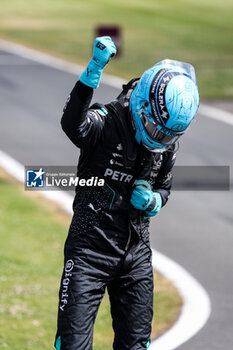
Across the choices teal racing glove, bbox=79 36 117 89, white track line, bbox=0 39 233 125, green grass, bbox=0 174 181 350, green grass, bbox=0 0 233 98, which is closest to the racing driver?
teal racing glove, bbox=79 36 117 89

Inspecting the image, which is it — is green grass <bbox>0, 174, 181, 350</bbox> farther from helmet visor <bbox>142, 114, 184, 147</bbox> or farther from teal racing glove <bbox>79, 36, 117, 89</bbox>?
teal racing glove <bbox>79, 36, 117, 89</bbox>

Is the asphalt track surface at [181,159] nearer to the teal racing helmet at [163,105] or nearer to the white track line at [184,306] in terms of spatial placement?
the white track line at [184,306]

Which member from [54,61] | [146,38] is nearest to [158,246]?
[54,61]

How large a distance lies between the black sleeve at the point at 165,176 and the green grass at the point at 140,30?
1359 cm

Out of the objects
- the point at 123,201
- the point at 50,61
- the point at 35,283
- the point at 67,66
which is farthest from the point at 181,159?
the point at 50,61

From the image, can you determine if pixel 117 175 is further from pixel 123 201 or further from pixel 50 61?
pixel 50 61

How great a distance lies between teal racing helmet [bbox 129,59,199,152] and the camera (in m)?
4.85

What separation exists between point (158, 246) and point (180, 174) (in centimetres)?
319

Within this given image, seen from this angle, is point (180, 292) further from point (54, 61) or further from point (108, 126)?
point (54, 61)

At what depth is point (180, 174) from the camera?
12734 mm

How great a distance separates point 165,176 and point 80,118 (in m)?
0.99

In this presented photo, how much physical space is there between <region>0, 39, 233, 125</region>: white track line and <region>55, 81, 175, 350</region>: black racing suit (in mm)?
11851

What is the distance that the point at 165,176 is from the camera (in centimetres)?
550

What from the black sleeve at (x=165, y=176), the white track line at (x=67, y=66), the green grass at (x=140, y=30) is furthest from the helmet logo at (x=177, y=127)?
the green grass at (x=140, y=30)
